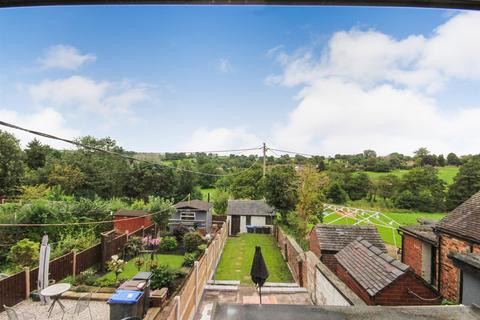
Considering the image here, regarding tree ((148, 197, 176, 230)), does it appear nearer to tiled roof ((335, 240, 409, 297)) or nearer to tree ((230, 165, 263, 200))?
tiled roof ((335, 240, 409, 297))

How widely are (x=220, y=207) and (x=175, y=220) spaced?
43.5 ft

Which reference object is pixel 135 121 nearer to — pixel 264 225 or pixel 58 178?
pixel 264 225

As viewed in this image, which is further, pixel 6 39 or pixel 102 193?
pixel 102 193

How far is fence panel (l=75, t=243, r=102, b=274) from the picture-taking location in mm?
11292

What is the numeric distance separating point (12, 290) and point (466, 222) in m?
15.5

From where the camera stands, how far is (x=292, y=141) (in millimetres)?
36281

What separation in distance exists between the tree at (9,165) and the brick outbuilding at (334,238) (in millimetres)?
35306

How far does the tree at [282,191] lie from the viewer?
817 inches

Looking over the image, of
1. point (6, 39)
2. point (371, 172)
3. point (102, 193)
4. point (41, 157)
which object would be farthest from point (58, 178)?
point (371, 172)

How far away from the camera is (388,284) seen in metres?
5.31

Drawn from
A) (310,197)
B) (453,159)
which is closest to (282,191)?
(310,197)

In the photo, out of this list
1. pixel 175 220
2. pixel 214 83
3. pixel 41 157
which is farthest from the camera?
pixel 41 157

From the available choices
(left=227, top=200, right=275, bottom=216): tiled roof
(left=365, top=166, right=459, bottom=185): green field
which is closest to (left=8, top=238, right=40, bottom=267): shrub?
(left=227, top=200, right=275, bottom=216): tiled roof

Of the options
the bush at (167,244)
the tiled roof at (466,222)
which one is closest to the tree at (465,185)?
the tiled roof at (466,222)
